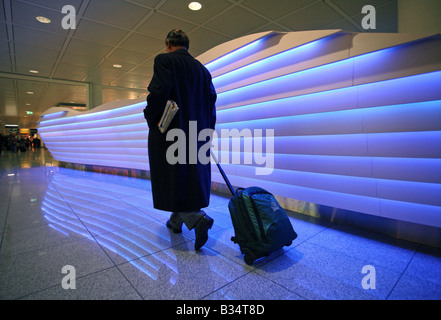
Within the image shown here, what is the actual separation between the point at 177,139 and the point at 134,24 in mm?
4013

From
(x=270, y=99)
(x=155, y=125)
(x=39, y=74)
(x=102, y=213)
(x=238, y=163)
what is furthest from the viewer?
(x=39, y=74)

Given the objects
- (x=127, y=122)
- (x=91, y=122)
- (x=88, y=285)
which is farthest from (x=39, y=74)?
(x=88, y=285)

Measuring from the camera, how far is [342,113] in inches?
68.5

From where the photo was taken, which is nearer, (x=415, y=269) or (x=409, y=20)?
(x=415, y=269)

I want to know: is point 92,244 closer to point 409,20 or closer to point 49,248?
point 49,248

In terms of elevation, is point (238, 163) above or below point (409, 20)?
below

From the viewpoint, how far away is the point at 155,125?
1.55m

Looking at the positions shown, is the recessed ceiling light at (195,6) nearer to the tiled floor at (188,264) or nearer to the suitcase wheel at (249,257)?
the tiled floor at (188,264)

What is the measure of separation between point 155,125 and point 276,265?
124cm

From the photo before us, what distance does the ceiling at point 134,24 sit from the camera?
12.2 feet

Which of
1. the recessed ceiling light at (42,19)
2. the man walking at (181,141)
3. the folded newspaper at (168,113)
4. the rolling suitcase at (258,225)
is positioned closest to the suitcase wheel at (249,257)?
the rolling suitcase at (258,225)

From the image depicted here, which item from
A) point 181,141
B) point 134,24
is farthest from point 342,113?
point 134,24

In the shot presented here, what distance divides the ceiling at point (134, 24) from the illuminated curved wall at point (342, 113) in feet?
6.61

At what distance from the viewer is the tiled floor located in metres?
1.10
